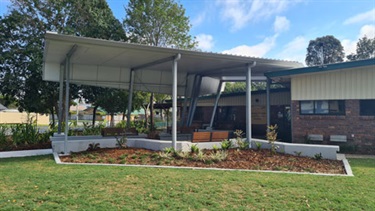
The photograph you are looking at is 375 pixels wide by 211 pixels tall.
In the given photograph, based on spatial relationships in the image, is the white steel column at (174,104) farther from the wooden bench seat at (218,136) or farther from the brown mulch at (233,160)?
the wooden bench seat at (218,136)

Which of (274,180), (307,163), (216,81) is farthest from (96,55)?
(216,81)

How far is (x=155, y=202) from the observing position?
4.61m

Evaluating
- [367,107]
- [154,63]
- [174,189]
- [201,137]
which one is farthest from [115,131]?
[367,107]

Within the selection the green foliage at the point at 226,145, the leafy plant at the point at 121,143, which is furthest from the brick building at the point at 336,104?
the leafy plant at the point at 121,143

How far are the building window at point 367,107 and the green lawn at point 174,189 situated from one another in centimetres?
412

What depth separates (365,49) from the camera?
4453 centimetres

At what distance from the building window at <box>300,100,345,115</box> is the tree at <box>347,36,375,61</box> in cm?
4003

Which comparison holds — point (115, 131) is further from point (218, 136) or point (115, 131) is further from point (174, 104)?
point (218, 136)

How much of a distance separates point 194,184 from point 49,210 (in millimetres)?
2776

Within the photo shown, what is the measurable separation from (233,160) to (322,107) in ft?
18.3

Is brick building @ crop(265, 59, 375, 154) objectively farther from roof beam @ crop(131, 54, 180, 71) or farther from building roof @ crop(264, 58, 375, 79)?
roof beam @ crop(131, 54, 180, 71)

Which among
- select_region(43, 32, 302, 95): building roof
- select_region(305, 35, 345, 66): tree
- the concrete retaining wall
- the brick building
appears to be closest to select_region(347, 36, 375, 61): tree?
select_region(305, 35, 345, 66): tree

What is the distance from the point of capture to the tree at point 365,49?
144 feet

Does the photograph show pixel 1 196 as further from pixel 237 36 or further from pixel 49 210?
pixel 237 36
